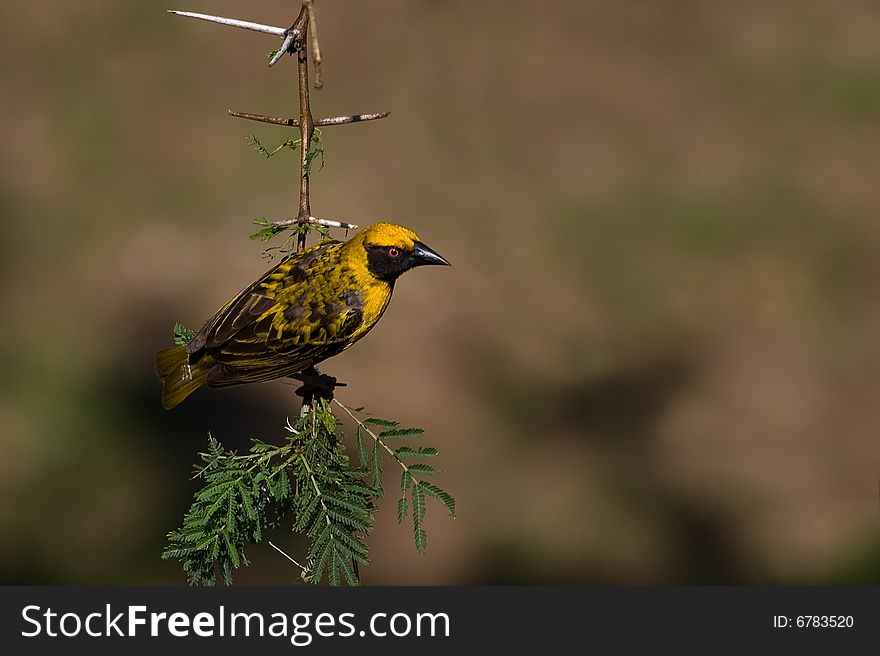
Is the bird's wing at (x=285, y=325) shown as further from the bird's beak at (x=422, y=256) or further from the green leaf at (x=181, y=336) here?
the bird's beak at (x=422, y=256)

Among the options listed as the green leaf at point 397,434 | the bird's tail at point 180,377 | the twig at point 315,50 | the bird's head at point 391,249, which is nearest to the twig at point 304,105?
the twig at point 315,50

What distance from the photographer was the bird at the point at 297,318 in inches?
151

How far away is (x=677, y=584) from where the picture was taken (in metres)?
7.64

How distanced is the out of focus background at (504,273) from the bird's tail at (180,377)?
10.7 ft

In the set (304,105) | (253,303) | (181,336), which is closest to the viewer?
(304,105)

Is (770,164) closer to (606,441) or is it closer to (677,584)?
(606,441)

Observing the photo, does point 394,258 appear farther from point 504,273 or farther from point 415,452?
point 504,273

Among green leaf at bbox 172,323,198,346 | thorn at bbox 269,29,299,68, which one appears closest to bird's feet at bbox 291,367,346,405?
green leaf at bbox 172,323,198,346

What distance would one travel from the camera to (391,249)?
389 centimetres

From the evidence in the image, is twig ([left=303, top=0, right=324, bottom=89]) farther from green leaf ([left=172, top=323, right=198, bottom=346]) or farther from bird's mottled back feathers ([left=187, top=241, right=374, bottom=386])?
green leaf ([left=172, top=323, right=198, bottom=346])

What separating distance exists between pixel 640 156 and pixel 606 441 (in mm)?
3461

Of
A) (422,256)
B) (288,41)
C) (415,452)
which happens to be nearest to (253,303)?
(422,256)

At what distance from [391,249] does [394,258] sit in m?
0.04

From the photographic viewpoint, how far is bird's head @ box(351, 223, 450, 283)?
3869 millimetres
